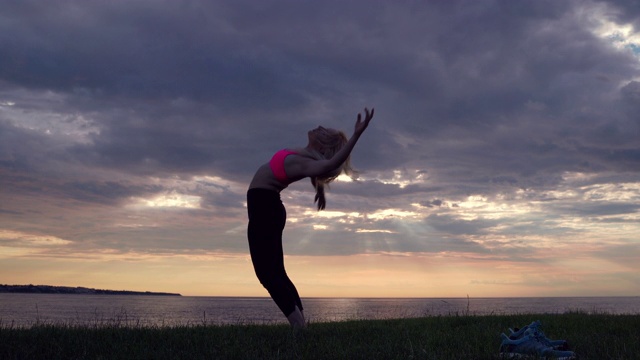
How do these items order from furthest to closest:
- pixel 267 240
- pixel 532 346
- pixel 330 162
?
1. pixel 267 240
2. pixel 330 162
3. pixel 532 346

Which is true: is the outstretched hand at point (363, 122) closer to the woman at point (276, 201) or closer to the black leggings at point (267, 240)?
the woman at point (276, 201)

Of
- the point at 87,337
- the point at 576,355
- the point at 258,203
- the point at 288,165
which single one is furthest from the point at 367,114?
the point at 87,337

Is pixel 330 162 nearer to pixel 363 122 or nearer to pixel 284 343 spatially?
pixel 363 122

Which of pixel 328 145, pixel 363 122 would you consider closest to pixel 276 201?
pixel 328 145

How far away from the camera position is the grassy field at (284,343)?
5.68 metres

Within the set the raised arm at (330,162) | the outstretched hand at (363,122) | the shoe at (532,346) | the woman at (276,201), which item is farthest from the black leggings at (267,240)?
the shoe at (532,346)

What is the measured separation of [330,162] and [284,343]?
2300 millimetres

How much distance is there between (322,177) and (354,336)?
2225 mm

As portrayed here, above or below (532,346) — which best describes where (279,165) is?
above

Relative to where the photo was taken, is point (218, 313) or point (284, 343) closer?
point (284, 343)

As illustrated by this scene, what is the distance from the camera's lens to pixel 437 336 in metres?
7.01

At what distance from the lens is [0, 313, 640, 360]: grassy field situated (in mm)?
5676

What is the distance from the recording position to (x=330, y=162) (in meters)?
6.58

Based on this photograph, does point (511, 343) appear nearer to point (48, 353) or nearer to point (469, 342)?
point (469, 342)
